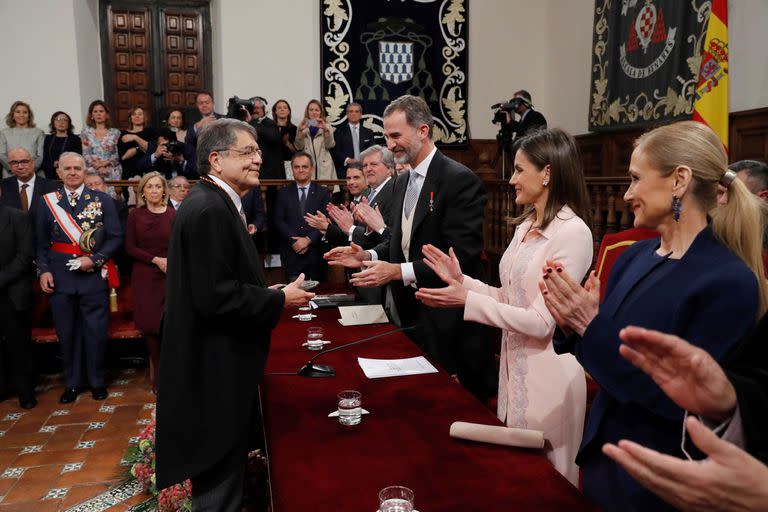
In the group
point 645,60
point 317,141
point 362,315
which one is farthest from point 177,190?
point 645,60

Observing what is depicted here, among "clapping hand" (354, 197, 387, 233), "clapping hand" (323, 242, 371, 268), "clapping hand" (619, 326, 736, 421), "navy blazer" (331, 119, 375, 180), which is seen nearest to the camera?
"clapping hand" (619, 326, 736, 421)

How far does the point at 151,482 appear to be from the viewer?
320 centimetres

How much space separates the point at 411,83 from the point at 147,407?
6.20 m

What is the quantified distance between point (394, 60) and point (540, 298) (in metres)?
7.60

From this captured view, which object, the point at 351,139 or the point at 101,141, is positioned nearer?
the point at 101,141

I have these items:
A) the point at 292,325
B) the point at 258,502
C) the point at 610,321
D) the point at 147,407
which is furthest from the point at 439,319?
the point at 147,407

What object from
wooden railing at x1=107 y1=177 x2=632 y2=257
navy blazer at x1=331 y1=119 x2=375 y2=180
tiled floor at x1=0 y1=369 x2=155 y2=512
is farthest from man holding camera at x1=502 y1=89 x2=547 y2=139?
tiled floor at x1=0 y1=369 x2=155 y2=512

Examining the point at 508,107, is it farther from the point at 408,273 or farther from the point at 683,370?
the point at 683,370

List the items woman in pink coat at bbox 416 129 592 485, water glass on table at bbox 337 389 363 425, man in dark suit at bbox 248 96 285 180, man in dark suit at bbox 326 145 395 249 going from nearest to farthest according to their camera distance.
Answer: water glass on table at bbox 337 389 363 425, woman in pink coat at bbox 416 129 592 485, man in dark suit at bbox 326 145 395 249, man in dark suit at bbox 248 96 285 180

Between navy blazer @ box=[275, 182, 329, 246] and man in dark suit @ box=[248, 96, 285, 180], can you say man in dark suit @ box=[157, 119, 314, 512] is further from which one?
man in dark suit @ box=[248, 96, 285, 180]

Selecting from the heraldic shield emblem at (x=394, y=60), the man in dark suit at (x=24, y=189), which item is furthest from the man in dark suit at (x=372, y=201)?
the heraldic shield emblem at (x=394, y=60)

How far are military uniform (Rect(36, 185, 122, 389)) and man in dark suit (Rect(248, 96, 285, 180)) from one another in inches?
93.1

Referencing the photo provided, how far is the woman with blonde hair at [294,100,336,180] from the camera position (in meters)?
7.34

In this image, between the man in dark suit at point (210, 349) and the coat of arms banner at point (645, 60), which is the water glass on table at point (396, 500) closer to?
the man in dark suit at point (210, 349)
